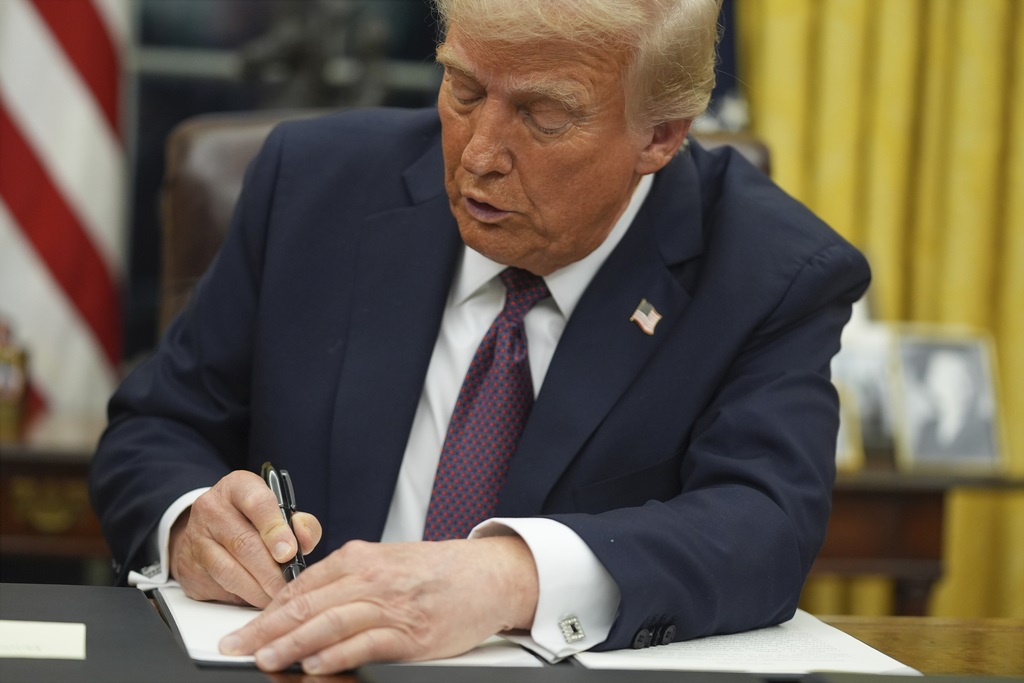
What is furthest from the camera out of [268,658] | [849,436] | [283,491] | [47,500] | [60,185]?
[60,185]

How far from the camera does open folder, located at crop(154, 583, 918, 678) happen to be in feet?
4.11

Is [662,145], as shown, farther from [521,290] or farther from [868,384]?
[868,384]

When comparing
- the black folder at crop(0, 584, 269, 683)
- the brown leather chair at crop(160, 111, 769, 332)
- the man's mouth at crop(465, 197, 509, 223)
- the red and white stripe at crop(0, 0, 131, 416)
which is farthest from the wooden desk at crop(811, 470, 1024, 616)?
the red and white stripe at crop(0, 0, 131, 416)

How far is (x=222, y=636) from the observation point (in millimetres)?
1275

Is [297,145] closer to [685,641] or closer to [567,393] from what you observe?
[567,393]

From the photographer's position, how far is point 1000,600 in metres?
3.72

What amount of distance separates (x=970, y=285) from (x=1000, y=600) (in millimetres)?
888

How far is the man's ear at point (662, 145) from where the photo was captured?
1.92m

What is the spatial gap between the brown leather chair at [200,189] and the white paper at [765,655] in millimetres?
1193

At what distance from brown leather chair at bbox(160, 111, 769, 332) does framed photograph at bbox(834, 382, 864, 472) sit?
2.85 ft

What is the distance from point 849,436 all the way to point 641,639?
1826 mm

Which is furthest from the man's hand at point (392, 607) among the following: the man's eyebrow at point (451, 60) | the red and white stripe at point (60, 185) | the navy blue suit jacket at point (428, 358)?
the red and white stripe at point (60, 185)

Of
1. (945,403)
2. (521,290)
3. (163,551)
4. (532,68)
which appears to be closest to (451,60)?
(532,68)

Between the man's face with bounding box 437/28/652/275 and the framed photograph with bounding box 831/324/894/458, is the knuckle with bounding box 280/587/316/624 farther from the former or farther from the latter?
the framed photograph with bounding box 831/324/894/458
